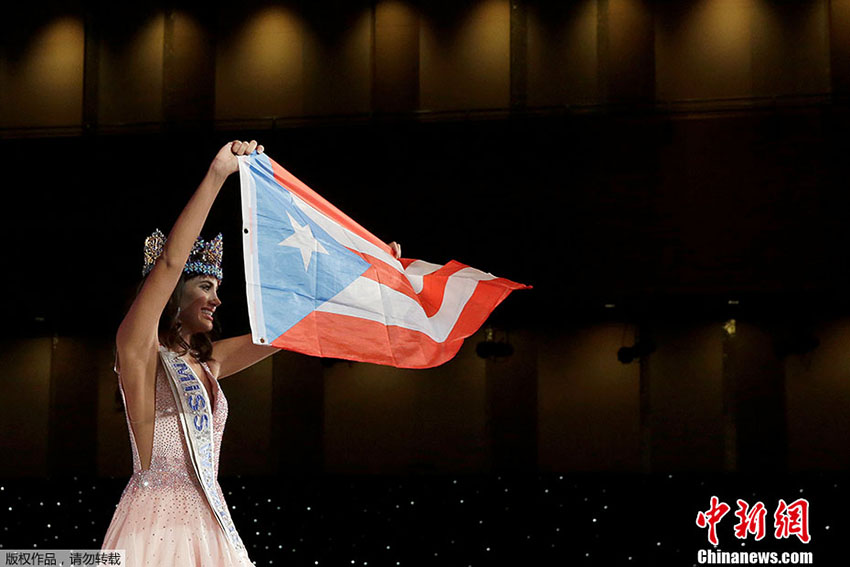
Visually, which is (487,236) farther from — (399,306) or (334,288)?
(334,288)

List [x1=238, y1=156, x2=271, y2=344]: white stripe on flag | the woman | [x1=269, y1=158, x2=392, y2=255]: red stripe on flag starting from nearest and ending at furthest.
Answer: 1. the woman
2. [x1=238, y1=156, x2=271, y2=344]: white stripe on flag
3. [x1=269, y1=158, x2=392, y2=255]: red stripe on flag

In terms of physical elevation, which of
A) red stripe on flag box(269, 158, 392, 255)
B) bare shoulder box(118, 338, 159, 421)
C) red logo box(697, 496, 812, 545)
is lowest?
red logo box(697, 496, 812, 545)

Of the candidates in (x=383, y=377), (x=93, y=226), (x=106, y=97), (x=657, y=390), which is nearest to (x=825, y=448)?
(x=657, y=390)

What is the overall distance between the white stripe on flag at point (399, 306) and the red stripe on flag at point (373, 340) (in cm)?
2

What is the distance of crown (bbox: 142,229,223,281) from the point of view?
305 centimetres

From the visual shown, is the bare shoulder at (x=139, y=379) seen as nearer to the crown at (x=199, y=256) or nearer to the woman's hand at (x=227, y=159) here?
the crown at (x=199, y=256)

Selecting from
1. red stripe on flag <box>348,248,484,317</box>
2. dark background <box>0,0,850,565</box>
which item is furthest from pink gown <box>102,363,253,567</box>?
dark background <box>0,0,850,565</box>

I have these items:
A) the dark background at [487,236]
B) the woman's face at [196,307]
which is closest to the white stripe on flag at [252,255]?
the woman's face at [196,307]

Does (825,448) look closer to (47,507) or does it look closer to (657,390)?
(657,390)

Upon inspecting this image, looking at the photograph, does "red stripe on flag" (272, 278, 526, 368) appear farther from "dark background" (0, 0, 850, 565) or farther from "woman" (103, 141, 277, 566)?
"dark background" (0, 0, 850, 565)

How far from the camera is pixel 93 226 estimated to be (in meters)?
9.97

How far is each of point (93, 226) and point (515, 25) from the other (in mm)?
4397

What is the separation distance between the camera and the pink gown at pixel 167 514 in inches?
109

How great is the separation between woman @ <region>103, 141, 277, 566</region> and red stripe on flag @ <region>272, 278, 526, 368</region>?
0.25m
